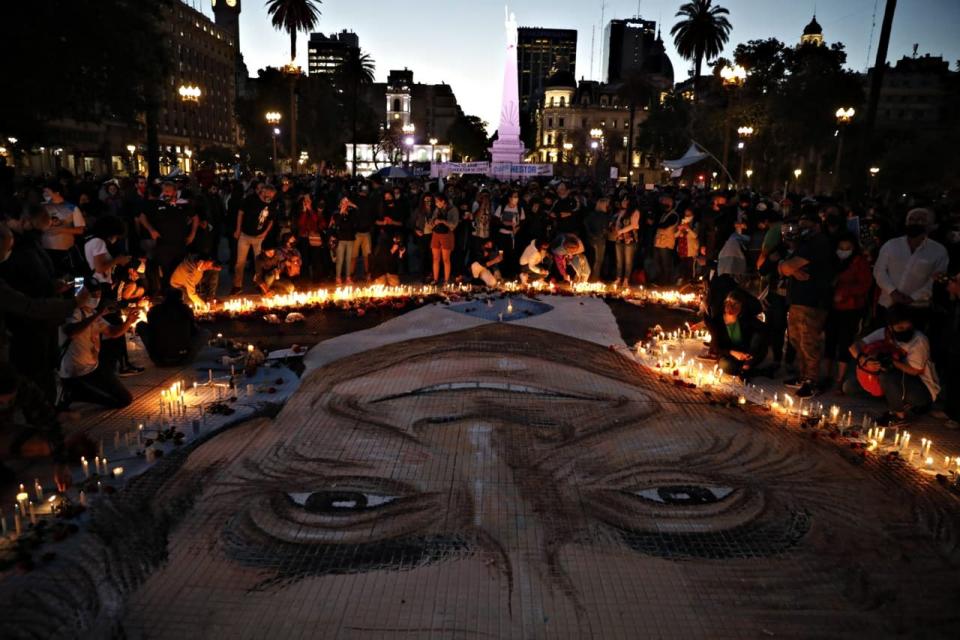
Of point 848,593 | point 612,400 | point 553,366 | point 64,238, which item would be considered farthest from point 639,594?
point 64,238

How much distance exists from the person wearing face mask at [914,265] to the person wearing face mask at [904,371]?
9.2 inches

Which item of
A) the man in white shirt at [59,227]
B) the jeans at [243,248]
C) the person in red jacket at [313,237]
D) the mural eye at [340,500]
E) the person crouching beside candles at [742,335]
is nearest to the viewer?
the mural eye at [340,500]

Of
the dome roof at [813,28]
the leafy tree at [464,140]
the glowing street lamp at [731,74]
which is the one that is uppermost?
the dome roof at [813,28]

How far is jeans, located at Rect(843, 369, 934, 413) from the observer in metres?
7.27

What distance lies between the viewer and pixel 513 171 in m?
32.4

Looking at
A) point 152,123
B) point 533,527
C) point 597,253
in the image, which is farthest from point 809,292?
point 152,123

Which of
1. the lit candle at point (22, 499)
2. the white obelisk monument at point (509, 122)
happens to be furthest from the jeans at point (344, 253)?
the white obelisk monument at point (509, 122)

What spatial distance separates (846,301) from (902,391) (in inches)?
58.2

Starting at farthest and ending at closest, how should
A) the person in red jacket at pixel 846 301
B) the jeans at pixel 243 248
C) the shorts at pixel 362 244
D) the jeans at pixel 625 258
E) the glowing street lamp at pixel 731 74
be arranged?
1. the glowing street lamp at pixel 731 74
2. the jeans at pixel 625 258
3. the shorts at pixel 362 244
4. the jeans at pixel 243 248
5. the person in red jacket at pixel 846 301

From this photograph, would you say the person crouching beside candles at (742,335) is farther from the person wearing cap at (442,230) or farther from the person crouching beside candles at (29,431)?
the person crouching beside candles at (29,431)

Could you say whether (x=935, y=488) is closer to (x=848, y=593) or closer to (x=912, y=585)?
(x=912, y=585)

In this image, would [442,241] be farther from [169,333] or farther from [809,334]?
[809,334]

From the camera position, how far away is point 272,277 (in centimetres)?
1251

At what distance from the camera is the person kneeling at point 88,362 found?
6715 millimetres
